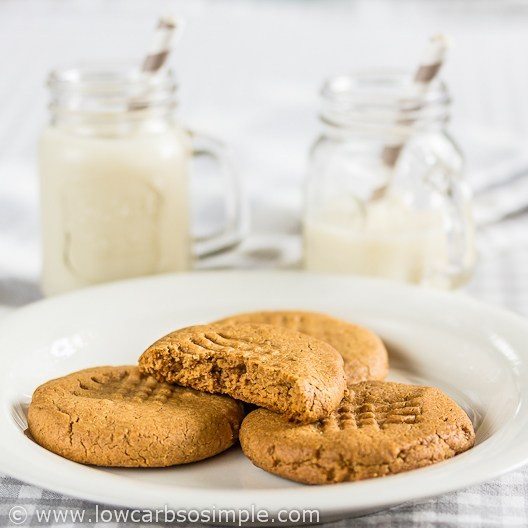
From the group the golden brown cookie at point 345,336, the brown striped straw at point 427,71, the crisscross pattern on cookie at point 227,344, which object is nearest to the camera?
the crisscross pattern on cookie at point 227,344

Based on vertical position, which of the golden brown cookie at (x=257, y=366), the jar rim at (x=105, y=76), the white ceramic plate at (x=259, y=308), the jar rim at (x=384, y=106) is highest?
the jar rim at (x=105, y=76)

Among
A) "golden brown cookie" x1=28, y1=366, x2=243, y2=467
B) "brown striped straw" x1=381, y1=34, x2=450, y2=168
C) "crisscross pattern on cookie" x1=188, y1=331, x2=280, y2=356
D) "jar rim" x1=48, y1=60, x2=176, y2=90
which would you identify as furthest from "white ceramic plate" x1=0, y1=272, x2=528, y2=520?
"jar rim" x1=48, y1=60, x2=176, y2=90

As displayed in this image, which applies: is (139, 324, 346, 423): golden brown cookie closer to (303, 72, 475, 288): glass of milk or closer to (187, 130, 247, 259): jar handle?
(303, 72, 475, 288): glass of milk

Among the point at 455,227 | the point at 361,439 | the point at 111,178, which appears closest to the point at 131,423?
the point at 361,439

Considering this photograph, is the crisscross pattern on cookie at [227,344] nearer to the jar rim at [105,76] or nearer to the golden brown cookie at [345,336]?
the golden brown cookie at [345,336]

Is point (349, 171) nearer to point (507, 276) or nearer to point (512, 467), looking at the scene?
point (507, 276)

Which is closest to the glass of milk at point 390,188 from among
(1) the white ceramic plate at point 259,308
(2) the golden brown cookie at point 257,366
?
(1) the white ceramic plate at point 259,308

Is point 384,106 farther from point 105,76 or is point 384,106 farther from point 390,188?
point 105,76

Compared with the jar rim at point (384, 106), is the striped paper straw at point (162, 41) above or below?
above
